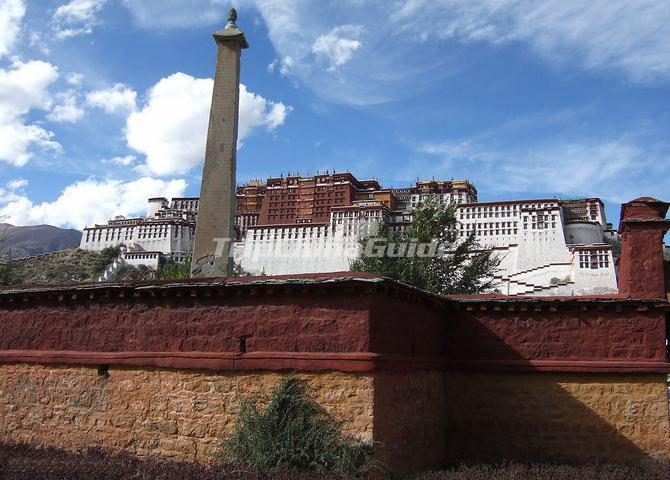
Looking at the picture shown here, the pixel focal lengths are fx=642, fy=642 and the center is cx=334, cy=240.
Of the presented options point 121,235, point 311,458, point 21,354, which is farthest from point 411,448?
point 121,235

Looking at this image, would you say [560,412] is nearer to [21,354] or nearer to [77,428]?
[77,428]

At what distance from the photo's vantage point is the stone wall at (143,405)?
8.49 m

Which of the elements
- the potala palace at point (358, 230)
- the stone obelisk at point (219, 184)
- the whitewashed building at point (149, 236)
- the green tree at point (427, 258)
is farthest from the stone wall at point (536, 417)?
the whitewashed building at point (149, 236)

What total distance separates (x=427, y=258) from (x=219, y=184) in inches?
653

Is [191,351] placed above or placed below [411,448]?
above

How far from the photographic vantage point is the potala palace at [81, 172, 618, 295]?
58031 millimetres

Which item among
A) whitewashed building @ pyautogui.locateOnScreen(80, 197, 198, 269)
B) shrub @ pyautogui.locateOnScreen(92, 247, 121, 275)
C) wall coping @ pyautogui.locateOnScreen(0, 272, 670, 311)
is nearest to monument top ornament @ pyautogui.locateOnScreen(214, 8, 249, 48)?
wall coping @ pyautogui.locateOnScreen(0, 272, 670, 311)

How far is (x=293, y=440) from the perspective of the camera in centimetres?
812

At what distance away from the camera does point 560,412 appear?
1053cm

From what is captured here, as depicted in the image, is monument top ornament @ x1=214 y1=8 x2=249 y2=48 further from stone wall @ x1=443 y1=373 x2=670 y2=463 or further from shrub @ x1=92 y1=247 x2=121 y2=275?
shrub @ x1=92 y1=247 x2=121 y2=275

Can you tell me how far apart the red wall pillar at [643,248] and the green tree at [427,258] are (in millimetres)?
19548

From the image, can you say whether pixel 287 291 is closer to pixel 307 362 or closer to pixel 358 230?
pixel 307 362

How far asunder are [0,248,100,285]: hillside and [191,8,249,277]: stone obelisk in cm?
6021

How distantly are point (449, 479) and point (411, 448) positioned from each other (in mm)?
1194
